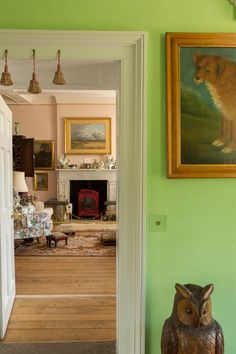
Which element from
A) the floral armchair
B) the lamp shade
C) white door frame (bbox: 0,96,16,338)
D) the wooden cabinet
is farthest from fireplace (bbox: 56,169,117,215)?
white door frame (bbox: 0,96,16,338)

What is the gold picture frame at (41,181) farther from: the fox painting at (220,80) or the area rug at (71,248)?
the fox painting at (220,80)

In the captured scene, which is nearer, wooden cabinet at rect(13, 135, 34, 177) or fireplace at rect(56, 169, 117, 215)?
wooden cabinet at rect(13, 135, 34, 177)

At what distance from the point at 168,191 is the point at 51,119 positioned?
21.4 feet

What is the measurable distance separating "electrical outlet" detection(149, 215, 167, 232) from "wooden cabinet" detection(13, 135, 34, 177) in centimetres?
498

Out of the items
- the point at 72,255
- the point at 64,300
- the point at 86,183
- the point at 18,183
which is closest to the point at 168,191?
the point at 64,300

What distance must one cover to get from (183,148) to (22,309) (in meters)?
2.37

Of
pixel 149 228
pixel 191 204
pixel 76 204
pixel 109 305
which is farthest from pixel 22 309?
pixel 76 204

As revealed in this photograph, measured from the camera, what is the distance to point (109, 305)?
10.5ft

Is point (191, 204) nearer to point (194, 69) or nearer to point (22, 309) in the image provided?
point (194, 69)

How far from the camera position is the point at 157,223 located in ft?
6.43

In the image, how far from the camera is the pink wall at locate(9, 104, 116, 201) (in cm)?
777

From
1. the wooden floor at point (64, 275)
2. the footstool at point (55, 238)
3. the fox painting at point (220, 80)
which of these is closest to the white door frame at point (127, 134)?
the fox painting at point (220, 80)

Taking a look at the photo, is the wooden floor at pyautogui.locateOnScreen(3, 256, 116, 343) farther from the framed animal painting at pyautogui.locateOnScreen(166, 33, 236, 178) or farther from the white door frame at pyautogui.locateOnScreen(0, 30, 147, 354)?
the framed animal painting at pyautogui.locateOnScreen(166, 33, 236, 178)

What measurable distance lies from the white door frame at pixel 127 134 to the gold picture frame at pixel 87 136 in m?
5.89
